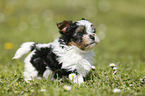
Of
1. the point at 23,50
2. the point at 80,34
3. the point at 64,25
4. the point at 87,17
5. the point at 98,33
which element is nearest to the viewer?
the point at 80,34

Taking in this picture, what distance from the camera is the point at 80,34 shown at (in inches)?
141

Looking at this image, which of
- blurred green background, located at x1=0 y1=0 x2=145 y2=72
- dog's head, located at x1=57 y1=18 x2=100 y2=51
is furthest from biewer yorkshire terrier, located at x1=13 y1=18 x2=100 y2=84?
blurred green background, located at x1=0 y1=0 x2=145 y2=72

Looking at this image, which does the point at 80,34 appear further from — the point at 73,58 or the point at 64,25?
the point at 73,58

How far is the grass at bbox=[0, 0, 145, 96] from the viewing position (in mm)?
3550

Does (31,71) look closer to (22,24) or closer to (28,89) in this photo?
(28,89)

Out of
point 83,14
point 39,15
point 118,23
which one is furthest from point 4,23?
point 118,23

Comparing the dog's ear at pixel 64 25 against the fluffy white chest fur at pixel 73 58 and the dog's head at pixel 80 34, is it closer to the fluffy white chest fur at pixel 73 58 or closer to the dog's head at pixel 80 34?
the dog's head at pixel 80 34

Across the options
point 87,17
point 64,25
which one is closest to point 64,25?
point 64,25

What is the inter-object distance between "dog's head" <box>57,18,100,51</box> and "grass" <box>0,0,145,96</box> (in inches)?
20.6

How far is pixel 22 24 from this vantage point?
10.4 meters

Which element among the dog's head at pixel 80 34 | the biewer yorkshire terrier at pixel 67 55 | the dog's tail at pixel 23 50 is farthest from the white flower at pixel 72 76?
the dog's tail at pixel 23 50

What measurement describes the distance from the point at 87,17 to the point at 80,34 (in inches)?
183

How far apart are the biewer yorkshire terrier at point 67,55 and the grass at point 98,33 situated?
0.21 metres

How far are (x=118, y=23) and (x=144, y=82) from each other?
788 cm
